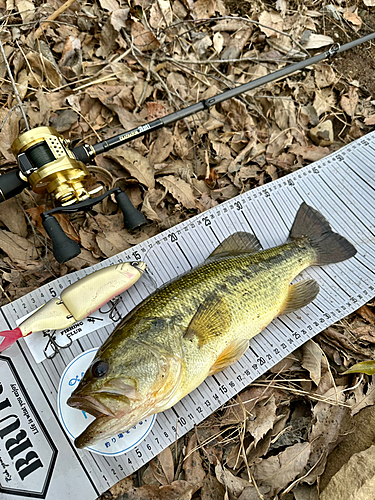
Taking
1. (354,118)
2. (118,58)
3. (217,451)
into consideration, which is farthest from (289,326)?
(118,58)

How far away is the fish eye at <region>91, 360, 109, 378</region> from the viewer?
2.02m

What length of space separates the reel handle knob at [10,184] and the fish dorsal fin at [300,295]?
2228 millimetres

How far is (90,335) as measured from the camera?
2865 millimetres

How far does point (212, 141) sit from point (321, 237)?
1.45 m

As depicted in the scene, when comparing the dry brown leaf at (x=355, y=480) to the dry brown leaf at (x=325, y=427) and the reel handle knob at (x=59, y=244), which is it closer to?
the dry brown leaf at (x=325, y=427)

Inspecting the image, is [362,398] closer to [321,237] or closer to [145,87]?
[321,237]

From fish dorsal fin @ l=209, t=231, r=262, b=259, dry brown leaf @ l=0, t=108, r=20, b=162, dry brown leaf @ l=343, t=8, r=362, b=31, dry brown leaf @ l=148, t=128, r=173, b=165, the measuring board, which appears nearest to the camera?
the measuring board

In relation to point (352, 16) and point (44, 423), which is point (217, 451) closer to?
point (44, 423)

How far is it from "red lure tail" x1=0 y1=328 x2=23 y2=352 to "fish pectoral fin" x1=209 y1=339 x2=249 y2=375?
1402mm

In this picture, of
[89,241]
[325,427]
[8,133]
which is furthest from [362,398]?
[8,133]

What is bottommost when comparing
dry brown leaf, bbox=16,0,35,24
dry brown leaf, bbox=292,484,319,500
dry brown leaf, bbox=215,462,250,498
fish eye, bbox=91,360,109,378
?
dry brown leaf, bbox=292,484,319,500

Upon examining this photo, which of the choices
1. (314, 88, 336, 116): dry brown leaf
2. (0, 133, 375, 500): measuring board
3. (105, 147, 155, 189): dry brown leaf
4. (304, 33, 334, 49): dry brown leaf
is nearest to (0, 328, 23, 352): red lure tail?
(0, 133, 375, 500): measuring board

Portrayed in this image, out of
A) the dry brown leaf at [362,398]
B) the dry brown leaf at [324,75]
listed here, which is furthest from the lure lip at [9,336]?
the dry brown leaf at [324,75]

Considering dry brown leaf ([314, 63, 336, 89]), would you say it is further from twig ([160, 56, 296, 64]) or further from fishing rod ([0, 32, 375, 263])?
fishing rod ([0, 32, 375, 263])
